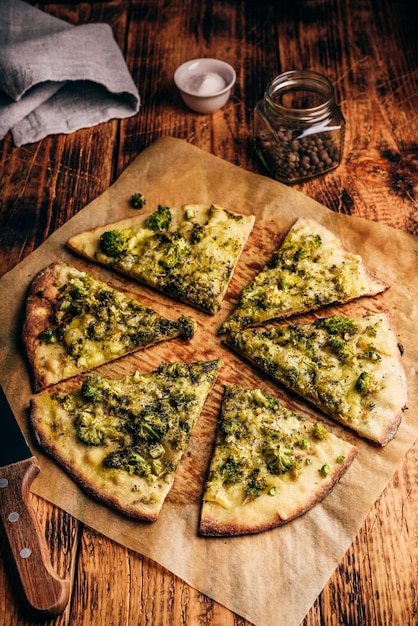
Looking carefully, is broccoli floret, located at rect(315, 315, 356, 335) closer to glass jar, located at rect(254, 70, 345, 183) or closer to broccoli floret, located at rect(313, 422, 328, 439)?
broccoli floret, located at rect(313, 422, 328, 439)

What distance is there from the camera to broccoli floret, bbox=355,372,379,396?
5641mm

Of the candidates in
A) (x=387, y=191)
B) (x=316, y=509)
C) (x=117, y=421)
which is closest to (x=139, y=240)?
(x=117, y=421)

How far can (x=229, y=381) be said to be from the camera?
598 cm

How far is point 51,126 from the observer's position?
7.80 meters

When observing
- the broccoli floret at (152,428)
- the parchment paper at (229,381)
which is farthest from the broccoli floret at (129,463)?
the parchment paper at (229,381)

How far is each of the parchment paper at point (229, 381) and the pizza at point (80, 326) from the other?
136mm

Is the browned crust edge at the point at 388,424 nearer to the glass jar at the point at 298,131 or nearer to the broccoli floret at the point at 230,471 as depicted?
the broccoli floret at the point at 230,471

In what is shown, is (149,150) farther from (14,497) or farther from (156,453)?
(14,497)

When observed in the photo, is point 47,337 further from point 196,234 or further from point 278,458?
point 278,458

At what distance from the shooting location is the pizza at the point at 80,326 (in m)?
6.02

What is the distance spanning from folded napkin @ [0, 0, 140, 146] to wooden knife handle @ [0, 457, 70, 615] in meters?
4.17

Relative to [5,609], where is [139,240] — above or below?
above

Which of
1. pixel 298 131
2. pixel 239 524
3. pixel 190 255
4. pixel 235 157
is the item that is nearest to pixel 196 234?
pixel 190 255

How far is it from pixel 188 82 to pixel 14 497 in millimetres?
4985
